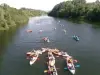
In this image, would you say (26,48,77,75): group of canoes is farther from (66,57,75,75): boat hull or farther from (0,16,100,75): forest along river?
(0,16,100,75): forest along river

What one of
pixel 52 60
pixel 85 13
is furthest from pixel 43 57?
pixel 85 13

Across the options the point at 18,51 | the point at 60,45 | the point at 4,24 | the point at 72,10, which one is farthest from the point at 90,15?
the point at 18,51

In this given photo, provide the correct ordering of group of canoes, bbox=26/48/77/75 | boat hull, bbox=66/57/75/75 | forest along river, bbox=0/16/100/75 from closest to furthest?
boat hull, bbox=66/57/75/75, group of canoes, bbox=26/48/77/75, forest along river, bbox=0/16/100/75

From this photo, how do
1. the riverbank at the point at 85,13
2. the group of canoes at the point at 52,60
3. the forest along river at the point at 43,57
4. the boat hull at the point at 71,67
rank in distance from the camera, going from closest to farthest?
1. the boat hull at the point at 71,67
2. the group of canoes at the point at 52,60
3. the forest along river at the point at 43,57
4. the riverbank at the point at 85,13

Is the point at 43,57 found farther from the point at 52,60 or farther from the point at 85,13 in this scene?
the point at 85,13

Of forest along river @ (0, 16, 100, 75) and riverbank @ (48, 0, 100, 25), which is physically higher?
riverbank @ (48, 0, 100, 25)

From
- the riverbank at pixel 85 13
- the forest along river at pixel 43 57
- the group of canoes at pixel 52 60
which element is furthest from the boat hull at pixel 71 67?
the riverbank at pixel 85 13

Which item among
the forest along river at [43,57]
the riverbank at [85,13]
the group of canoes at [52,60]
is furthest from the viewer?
the riverbank at [85,13]

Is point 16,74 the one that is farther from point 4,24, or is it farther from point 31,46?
point 4,24

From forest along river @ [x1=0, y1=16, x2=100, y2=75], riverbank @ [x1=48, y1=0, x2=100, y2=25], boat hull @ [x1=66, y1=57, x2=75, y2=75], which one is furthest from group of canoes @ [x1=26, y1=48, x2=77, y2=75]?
riverbank @ [x1=48, y1=0, x2=100, y2=25]

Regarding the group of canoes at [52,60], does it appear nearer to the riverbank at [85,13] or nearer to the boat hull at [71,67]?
the boat hull at [71,67]

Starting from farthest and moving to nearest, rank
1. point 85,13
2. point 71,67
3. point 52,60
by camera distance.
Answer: point 85,13, point 52,60, point 71,67
